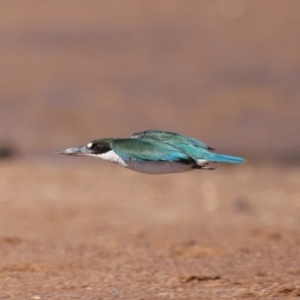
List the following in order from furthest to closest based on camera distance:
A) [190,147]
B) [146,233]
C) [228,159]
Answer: [146,233], [190,147], [228,159]

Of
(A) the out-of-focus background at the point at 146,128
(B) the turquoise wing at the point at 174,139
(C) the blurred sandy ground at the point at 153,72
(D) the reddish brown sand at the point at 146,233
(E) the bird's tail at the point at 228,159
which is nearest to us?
(E) the bird's tail at the point at 228,159

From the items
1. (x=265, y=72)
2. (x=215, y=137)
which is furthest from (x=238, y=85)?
(x=215, y=137)

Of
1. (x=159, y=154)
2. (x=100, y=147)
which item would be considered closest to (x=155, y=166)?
(x=159, y=154)

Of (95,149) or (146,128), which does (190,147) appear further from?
(146,128)

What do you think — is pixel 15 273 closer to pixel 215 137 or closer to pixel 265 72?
pixel 215 137

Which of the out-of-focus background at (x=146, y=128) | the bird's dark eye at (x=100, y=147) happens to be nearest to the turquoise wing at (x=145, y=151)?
the bird's dark eye at (x=100, y=147)

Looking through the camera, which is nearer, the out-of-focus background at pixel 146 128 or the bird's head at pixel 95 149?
the bird's head at pixel 95 149

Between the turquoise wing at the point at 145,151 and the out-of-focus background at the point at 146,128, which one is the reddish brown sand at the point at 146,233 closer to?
the out-of-focus background at the point at 146,128
